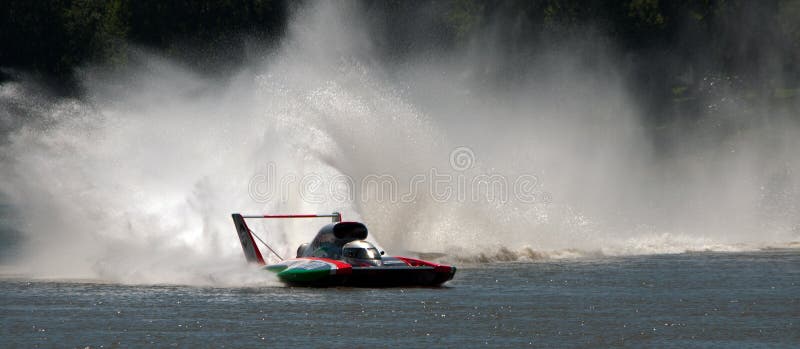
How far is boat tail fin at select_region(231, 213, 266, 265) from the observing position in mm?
40250

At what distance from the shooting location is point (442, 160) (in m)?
58.7

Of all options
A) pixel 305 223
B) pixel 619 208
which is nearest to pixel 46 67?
pixel 619 208

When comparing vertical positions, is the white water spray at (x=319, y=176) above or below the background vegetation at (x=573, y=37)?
below

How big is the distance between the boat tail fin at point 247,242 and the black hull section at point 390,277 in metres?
3.13

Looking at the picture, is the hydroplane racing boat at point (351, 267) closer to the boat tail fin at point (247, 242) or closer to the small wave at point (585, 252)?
the boat tail fin at point (247, 242)

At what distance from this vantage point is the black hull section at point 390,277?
3619 cm

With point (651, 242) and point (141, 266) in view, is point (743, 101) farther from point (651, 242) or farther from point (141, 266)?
point (141, 266)

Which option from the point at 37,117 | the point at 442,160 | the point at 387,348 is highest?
the point at 37,117

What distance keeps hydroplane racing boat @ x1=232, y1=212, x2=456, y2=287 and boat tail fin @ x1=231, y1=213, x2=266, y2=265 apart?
1953mm

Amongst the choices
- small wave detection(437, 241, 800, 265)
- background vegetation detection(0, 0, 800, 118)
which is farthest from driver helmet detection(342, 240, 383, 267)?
background vegetation detection(0, 0, 800, 118)

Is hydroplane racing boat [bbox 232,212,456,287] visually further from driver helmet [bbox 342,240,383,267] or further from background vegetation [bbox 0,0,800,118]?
background vegetation [bbox 0,0,800,118]

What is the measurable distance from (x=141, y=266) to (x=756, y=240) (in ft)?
83.2

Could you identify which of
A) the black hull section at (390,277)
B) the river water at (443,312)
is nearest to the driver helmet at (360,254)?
the black hull section at (390,277)

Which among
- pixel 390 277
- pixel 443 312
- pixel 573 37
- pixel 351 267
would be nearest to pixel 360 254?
pixel 351 267
